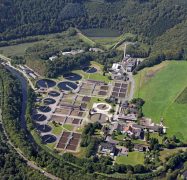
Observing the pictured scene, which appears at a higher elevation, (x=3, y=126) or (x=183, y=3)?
(x=183, y=3)

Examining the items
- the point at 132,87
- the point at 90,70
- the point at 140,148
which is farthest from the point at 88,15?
the point at 140,148

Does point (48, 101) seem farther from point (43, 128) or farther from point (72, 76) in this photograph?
point (72, 76)

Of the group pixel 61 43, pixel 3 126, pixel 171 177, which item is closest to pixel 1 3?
pixel 61 43

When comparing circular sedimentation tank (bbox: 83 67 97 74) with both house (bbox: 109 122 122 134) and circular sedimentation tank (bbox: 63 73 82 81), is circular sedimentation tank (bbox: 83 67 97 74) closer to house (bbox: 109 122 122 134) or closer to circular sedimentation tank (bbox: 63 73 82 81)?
circular sedimentation tank (bbox: 63 73 82 81)

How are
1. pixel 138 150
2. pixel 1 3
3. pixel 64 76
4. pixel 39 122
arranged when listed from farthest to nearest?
pixel 1 3 → pixel 64 76 → pixel 39 122 → pixel 138 150

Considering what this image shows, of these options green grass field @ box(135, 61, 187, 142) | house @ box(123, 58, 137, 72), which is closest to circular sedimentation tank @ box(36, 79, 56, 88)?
house @ box(123, 58, 137, 72)

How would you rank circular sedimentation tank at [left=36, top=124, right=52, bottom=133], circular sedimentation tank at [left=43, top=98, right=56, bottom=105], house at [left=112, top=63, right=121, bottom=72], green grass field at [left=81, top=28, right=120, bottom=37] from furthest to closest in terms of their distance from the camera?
green grass field at [left=81, top=28, right=120, bottom=37], house at [left=112, top=63, right=121, bottom=72], circular sedimentation tank at [left=43, top=98, right=56, bottom=105], circular sedimentation tank at [left=36, top=124, right=52, bottom=133]

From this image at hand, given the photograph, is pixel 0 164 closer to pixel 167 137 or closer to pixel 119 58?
pixel 167 137
